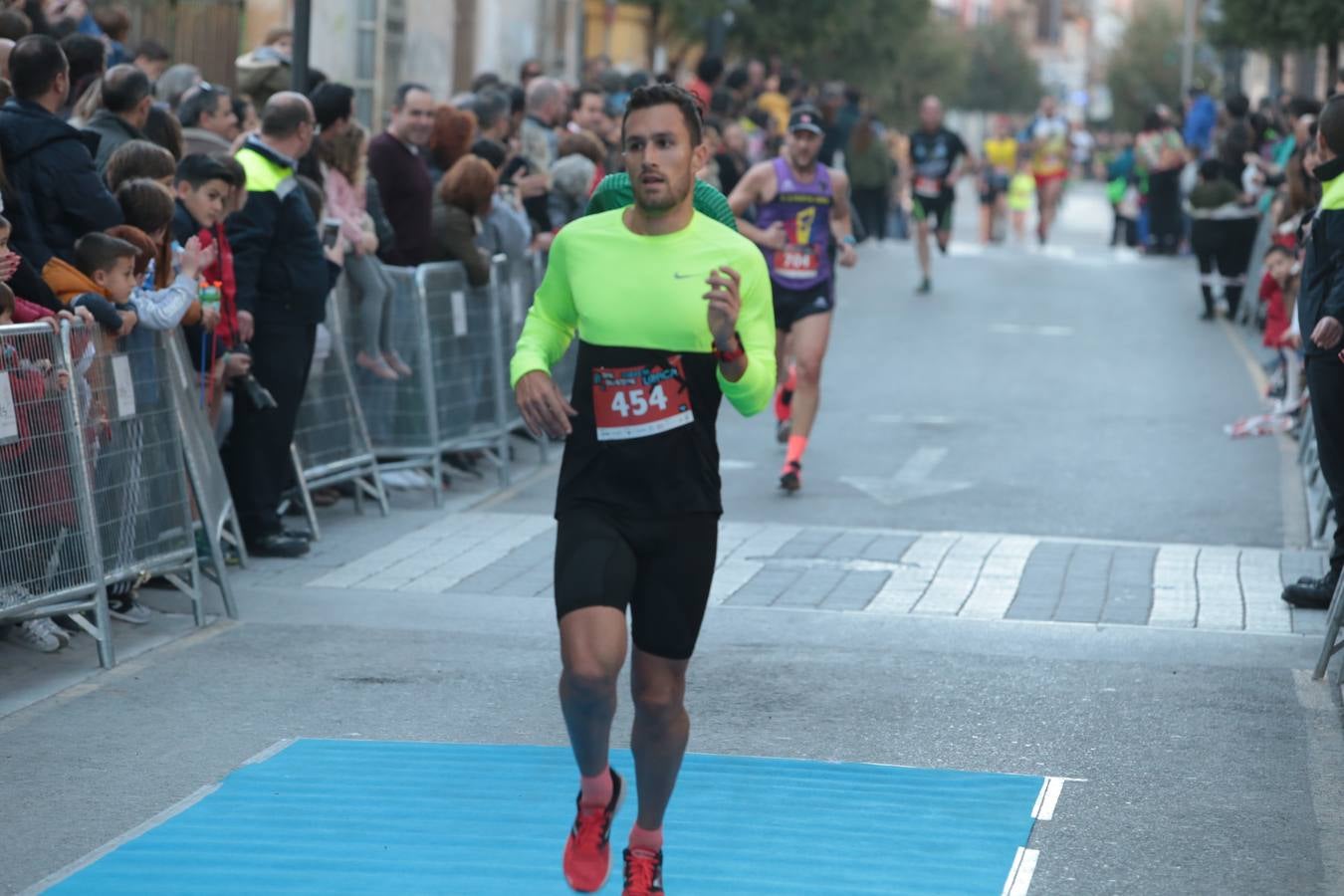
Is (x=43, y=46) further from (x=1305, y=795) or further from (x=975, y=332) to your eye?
(x=975, y=332)

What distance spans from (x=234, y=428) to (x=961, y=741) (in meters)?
4.36

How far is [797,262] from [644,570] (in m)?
8.12

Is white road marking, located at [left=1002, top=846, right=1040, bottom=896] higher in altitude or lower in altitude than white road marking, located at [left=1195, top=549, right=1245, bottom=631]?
higher

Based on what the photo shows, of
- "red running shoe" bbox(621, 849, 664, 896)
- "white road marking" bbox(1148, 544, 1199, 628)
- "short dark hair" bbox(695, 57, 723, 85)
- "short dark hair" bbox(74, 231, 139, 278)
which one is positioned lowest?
"white road marking" bbox(1148, 544, 1199, 628)

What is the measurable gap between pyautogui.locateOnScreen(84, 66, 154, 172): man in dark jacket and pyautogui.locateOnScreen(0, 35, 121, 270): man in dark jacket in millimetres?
892

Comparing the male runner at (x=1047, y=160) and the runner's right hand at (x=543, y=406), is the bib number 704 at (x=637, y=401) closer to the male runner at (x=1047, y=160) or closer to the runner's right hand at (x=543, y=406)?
the runner's right hand at (x=543, y=406)

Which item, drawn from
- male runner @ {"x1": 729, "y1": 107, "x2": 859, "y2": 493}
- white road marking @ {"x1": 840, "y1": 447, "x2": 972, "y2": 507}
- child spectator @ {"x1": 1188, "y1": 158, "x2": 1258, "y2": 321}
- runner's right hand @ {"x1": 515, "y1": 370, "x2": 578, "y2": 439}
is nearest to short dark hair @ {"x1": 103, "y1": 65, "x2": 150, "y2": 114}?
male runner @ {"x1": 729, "y1": 107, "x2": 859, "y2": 493}

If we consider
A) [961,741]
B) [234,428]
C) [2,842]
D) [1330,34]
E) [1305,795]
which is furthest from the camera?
[1330,34]

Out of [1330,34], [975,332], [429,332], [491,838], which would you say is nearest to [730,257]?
[491,838]

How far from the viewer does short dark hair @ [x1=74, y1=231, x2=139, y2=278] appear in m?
8.63

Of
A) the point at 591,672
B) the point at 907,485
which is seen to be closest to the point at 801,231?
the point at 907,485

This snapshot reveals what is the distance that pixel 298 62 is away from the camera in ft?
40.0

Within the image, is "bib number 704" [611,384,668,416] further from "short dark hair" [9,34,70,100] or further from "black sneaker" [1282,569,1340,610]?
"black sneaker" [1282,569,1340,610]

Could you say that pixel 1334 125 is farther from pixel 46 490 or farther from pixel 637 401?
pixel 46 490
